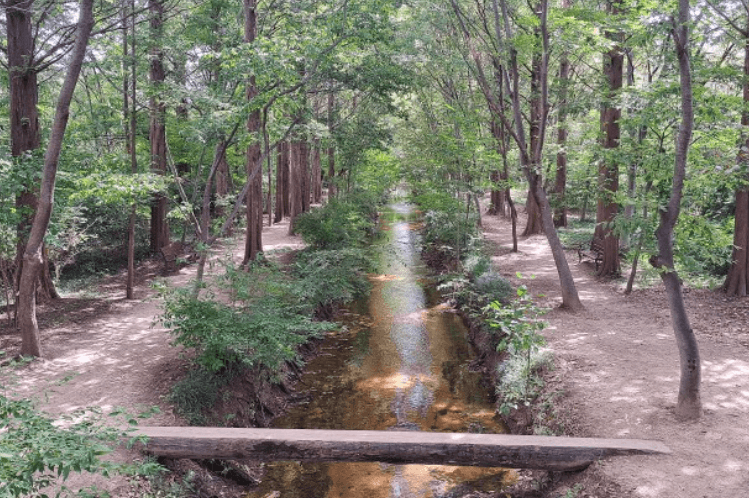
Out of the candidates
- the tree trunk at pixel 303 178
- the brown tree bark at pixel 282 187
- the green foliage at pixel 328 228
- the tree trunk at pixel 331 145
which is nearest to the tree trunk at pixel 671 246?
the tree trunk at pixel 331 145

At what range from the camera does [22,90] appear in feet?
30.2

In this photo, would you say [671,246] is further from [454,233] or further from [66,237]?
[66,237]

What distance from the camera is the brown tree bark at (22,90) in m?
9.02

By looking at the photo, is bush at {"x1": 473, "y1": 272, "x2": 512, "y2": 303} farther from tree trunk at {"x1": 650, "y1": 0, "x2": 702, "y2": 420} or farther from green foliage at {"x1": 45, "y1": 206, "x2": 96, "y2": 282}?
green foliage at {"x1": 45, "y1": 206, "x2": 96, "y2": 282}

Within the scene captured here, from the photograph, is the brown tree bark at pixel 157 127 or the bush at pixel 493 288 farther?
the bush at pixel 493 288

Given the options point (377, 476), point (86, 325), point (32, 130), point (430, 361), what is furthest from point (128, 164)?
point (377, 476)

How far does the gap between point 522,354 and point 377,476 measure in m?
3.21

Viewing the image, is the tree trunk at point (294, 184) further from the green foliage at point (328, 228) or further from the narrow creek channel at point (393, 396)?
the narrow creek channel at point (393, 396)

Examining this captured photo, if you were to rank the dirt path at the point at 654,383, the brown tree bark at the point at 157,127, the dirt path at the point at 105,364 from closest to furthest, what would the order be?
the dirt path at the point at 654,383
the dirt path at the point at 105,364
the brown tree bark at the point at 157,127

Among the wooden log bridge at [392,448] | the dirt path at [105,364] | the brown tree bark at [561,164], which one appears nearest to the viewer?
the wooden log bridge at [392,448]

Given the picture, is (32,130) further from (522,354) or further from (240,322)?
(522,354)

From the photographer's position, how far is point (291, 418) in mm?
8211

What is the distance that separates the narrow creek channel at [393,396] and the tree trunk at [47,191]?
12.9ft

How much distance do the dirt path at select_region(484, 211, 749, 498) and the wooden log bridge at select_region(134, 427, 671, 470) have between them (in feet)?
1.22
